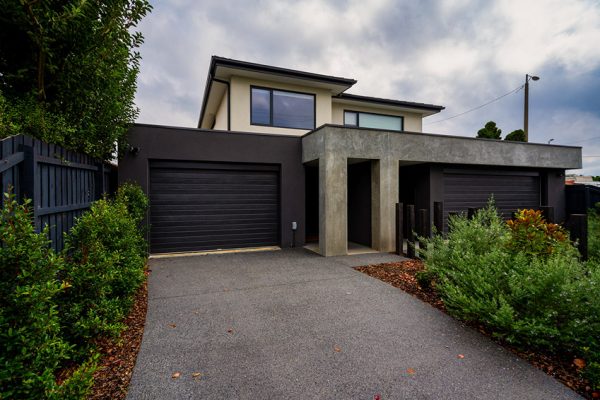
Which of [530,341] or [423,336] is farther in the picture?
[423,336]

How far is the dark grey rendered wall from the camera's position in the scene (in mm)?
7359

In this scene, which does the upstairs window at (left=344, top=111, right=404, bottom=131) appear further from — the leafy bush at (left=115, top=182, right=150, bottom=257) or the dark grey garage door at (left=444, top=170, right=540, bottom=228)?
the leafy bush at (left=115, top=182, right=150, bottom=257)

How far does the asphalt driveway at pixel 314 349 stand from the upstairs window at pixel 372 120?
29.8 feet

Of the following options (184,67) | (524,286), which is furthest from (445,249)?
(184,67)

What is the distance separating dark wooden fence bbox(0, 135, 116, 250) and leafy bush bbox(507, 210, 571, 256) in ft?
19.4

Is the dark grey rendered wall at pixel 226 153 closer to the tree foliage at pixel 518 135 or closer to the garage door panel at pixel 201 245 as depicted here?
the garage door panel at pixel 201 245


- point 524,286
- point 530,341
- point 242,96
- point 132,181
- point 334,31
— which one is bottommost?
point 530,341

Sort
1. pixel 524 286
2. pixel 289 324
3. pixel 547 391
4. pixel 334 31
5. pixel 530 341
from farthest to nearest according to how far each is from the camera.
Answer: pixel 334 31, pixel 289 324, pixel 524 286, pixel 530 341, pixel 547 391

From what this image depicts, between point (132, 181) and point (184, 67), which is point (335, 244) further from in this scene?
point (184, 67)

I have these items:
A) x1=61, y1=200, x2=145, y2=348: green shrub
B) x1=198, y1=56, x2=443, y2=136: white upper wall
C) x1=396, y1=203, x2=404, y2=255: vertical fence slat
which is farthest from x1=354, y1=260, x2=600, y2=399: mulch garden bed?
x1=198, y1=56, x2=443, y2=136: white upper wall

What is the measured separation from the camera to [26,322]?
1.74 meters

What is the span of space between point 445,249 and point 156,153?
716cm

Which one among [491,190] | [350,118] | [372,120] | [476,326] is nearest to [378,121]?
[372,120]

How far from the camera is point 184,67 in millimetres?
12305
